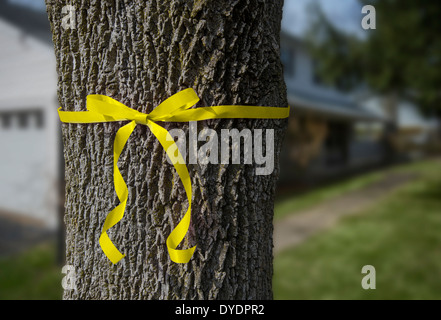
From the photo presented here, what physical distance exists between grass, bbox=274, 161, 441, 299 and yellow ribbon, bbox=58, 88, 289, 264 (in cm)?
359

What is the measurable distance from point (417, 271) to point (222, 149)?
5177 millimetres

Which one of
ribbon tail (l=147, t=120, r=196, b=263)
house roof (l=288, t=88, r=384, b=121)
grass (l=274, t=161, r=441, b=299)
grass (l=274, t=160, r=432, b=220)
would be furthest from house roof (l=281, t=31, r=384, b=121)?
ribbon tail (l=147, t=120, r=196, b=263)

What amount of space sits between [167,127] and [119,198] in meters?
0.33

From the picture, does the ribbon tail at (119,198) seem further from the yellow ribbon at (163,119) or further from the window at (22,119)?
the window at (22,119)

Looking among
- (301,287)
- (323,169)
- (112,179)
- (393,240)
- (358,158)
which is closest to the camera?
(112,179)

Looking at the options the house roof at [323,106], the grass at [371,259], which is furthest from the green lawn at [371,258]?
the house roof at [323,106]

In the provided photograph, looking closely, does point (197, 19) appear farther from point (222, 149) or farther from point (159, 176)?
point (159, 176)

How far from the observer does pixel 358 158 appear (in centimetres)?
1994

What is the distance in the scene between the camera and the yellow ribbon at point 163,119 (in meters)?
1.41

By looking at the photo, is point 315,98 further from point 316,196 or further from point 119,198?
point 119,198

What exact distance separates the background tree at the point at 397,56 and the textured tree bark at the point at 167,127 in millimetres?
7983

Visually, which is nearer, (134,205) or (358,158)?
(134,205)

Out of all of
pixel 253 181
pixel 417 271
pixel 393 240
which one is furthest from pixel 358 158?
pixel 253 181
